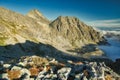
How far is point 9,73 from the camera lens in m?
45.2

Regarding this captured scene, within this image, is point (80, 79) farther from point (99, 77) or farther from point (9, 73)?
point (9, 73)

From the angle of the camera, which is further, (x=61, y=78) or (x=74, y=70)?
(x=74, y=70)

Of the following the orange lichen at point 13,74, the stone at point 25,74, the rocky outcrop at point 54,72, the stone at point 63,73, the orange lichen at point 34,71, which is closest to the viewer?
the stone at point 25,74

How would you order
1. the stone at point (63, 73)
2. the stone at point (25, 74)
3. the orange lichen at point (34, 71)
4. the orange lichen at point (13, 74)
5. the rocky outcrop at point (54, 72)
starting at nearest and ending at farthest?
the stone at point (25, 74)
the rocky outcrop at point (54, 72)
the orange lichen at point (13, 74)
the stone at point (63, 73)
the orange lichen at point (34, 71)

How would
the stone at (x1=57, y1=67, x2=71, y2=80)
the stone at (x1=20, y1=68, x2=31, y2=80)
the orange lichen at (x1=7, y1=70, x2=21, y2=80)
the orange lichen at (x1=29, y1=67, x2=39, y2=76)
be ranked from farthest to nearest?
the orange lichen at (x1=29, y1=67, x2=39, y2=76) < the stone at (x1=57, y1=67, x2=71, y2=80) < the orange lichen at (x1=7, y1=70, x2=21, y2=80) < the stone at (x1=20, y1=68, x2=31, y2=80)

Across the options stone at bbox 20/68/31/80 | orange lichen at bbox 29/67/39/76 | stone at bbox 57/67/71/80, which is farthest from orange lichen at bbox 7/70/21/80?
stone at bbox 57/67/71/80

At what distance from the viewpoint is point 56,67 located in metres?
49.2

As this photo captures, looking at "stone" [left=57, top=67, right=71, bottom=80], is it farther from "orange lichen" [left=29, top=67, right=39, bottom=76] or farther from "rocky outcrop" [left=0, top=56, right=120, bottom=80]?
"orange lichen" [left=29, top=67, right=39, bottom=76]

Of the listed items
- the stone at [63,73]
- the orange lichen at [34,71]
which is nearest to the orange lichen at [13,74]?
the orange lichen at [34,71]

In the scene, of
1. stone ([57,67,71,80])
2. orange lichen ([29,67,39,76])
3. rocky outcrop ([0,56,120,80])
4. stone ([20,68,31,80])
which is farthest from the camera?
orange lichen ([29,67,39,76])

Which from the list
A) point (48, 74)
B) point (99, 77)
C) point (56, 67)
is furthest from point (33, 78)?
point (99, 77)

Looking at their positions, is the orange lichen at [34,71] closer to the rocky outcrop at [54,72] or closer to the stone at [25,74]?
the rocky outcrop at [54,72]

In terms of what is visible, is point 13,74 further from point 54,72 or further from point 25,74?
point 54,72

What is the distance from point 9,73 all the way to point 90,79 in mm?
12763
